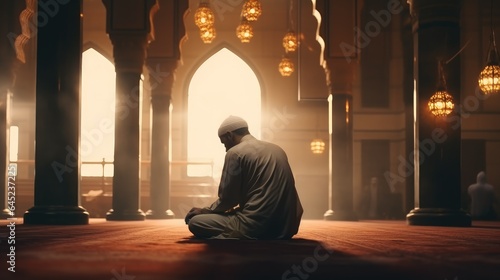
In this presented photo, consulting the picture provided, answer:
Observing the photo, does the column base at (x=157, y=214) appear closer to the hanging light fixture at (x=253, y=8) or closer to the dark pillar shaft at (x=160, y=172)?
the dark pillar shaft at (x=160, y=172)

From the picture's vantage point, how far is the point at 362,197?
15531mm

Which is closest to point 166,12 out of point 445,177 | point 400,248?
point 445,177

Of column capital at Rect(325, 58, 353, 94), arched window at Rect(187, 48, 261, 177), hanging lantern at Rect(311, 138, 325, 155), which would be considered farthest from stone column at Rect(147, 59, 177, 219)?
hanging lantern at Rect(311, 138, 325, 155)

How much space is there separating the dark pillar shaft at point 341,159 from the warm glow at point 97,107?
21.0 ft

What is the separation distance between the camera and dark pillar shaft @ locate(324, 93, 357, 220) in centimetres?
1174

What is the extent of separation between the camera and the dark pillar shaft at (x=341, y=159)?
1174cm

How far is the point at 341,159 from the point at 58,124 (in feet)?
19.9

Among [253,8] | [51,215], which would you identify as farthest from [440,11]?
[51,215]

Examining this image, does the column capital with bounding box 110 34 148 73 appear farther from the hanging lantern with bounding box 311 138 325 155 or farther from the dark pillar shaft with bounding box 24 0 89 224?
the hanging lantern with bounding box 311 138 325 155

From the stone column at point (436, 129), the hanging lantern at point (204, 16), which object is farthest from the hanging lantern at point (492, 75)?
the hanging lantern at point (204, 16)

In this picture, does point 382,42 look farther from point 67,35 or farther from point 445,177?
point 67,35

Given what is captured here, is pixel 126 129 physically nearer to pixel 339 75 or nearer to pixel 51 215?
pixel 51 215

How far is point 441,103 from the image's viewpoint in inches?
294

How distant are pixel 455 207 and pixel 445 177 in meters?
0.34
